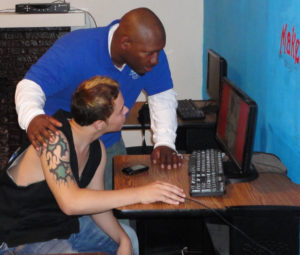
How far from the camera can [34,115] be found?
6.81 feet

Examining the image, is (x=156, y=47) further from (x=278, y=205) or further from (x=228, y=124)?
(x=278, y=205)

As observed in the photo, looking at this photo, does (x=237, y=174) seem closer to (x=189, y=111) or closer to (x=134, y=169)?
(x=134, y=169)

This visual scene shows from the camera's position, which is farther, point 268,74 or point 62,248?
point 268,74

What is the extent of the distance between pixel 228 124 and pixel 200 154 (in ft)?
0.68

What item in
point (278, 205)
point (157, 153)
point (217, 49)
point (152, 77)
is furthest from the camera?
→ point (217, 49)

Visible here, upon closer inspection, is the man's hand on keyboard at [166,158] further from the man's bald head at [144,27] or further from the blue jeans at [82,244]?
the man's bald head at [144,27]

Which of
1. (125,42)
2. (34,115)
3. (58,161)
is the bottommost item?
(58,161)

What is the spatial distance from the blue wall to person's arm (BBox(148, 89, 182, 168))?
1.54 ft

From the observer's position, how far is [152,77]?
2742 millimetres

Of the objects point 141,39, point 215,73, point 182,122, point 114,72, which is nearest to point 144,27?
point 141,39

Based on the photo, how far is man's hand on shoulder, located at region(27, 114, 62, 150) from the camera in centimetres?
192

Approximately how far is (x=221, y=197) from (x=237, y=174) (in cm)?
22

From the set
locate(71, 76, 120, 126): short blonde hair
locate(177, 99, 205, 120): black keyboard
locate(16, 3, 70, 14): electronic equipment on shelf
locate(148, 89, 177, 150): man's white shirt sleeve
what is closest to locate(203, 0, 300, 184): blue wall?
locate(177, 99, 205, 120): black keyboard

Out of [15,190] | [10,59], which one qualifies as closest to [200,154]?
[15,190]
